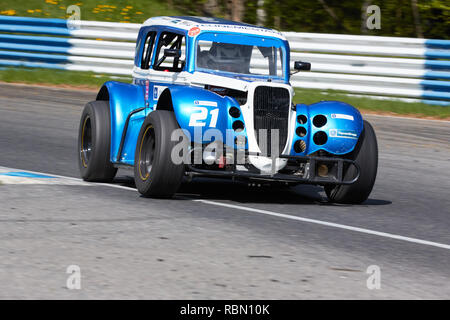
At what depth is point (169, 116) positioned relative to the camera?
8.05 m

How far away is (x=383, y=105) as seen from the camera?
16141mm

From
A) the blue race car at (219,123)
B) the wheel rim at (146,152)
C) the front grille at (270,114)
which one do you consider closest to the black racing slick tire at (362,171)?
the blue race car at (219,123)

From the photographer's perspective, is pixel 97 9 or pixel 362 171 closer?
pixel 362 171

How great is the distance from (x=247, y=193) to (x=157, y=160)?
166 cm

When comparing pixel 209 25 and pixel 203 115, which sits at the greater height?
pixel 209 25

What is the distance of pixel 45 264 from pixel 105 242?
29.8 inches

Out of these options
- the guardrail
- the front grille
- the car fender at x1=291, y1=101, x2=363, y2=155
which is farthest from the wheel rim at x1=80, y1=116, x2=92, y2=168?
the guardrail

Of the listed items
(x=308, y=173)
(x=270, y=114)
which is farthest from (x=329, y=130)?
(x=270, y=114)

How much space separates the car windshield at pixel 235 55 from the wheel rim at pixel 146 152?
915 mm

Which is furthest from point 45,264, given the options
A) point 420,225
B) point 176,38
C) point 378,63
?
point 378,63

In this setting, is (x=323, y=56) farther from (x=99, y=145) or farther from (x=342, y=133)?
(x=342, y=133)

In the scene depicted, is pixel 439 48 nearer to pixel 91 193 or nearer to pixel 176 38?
pixel 176 38

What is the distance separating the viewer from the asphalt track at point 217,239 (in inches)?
205

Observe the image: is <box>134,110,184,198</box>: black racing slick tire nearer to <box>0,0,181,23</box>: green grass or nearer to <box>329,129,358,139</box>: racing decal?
<box>329,129,358,139</box>: racing decal
